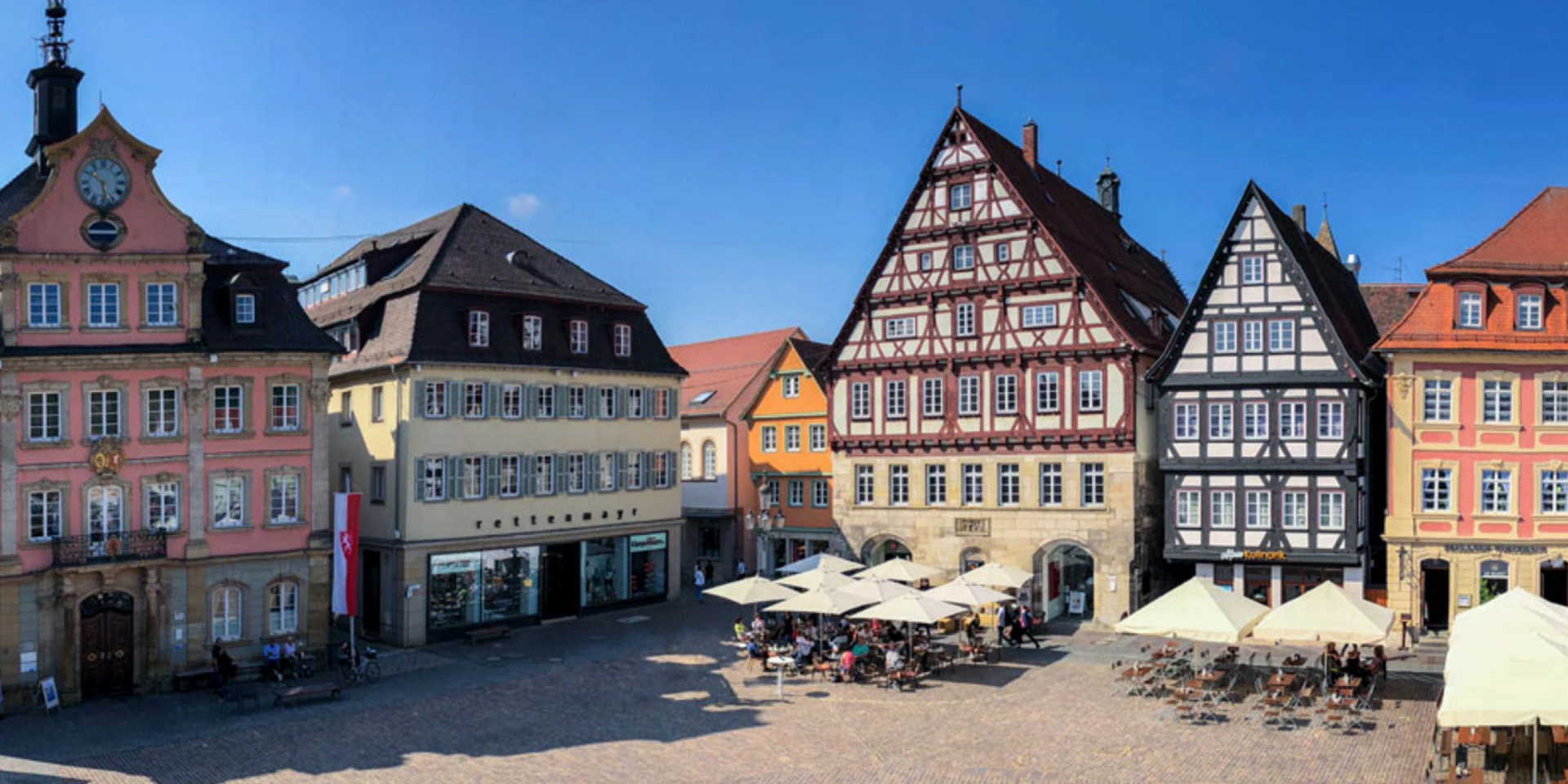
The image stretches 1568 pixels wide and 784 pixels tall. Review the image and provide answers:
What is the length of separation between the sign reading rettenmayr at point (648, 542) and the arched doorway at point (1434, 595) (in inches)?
933

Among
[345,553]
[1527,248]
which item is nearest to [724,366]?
[345,553]

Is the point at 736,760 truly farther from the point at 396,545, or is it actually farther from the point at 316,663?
the point at 396,545

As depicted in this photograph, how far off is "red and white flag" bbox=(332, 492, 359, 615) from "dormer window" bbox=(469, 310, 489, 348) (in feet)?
25.0

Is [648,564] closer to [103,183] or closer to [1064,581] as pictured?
[1064,581]

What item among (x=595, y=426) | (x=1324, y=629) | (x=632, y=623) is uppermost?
(x=595, y=426)

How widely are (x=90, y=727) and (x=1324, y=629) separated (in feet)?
83.2

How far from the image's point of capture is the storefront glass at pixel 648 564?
44.1m

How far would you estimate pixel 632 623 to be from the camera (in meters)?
40.5

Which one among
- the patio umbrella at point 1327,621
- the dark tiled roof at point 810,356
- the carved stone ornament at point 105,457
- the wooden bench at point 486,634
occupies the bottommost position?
the wooden bench at point 486,634

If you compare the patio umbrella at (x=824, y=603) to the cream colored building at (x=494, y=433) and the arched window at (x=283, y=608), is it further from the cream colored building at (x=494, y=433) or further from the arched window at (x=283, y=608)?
the arched window at (x=283, y=608)

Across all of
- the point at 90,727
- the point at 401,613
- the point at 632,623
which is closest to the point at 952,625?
the point at 632,623

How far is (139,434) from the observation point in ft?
102

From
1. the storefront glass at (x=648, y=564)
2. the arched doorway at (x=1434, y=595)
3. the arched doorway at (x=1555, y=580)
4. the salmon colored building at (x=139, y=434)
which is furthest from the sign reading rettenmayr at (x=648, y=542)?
the arched doorway at (x=1555, y=580)

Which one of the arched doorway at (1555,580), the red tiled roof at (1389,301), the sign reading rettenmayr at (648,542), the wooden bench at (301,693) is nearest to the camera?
the wooden bench at (301,693)
